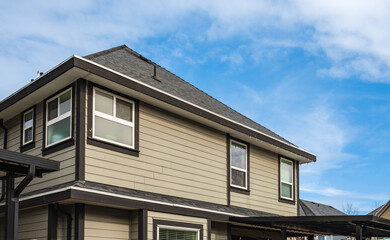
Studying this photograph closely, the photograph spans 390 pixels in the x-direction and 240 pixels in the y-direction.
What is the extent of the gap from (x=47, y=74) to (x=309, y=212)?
17.0 meters

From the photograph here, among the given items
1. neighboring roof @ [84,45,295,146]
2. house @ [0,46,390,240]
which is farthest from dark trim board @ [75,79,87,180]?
neighboring roof @ [84,45,295,146]

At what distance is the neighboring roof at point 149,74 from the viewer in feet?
37.6

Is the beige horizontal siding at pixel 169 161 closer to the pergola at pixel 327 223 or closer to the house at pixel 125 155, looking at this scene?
the house at pixel 125 155

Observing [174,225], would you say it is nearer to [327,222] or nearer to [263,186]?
[327,222]

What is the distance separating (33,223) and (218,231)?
498cm

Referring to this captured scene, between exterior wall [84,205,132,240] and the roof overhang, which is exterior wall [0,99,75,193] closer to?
the roof overhang

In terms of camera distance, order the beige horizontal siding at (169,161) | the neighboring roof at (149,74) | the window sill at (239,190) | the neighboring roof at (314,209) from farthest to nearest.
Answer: the neighboring roof at (314,209)
the window sill at (239,190)
the neighboring roof at (149,74)
the beige horizontal siding at (169,161)

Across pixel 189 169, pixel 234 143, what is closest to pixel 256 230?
pixel 234 143

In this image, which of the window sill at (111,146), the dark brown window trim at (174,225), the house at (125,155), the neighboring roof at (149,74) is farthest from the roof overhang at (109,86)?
the dark brown window trim at (174,225)

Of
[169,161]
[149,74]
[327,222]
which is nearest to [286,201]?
[327,222]

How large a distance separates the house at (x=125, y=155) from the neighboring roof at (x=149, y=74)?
0.06 m

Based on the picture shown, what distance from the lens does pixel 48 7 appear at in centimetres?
1130

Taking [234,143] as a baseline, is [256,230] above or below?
below

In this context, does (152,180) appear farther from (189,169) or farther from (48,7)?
(48,7)
